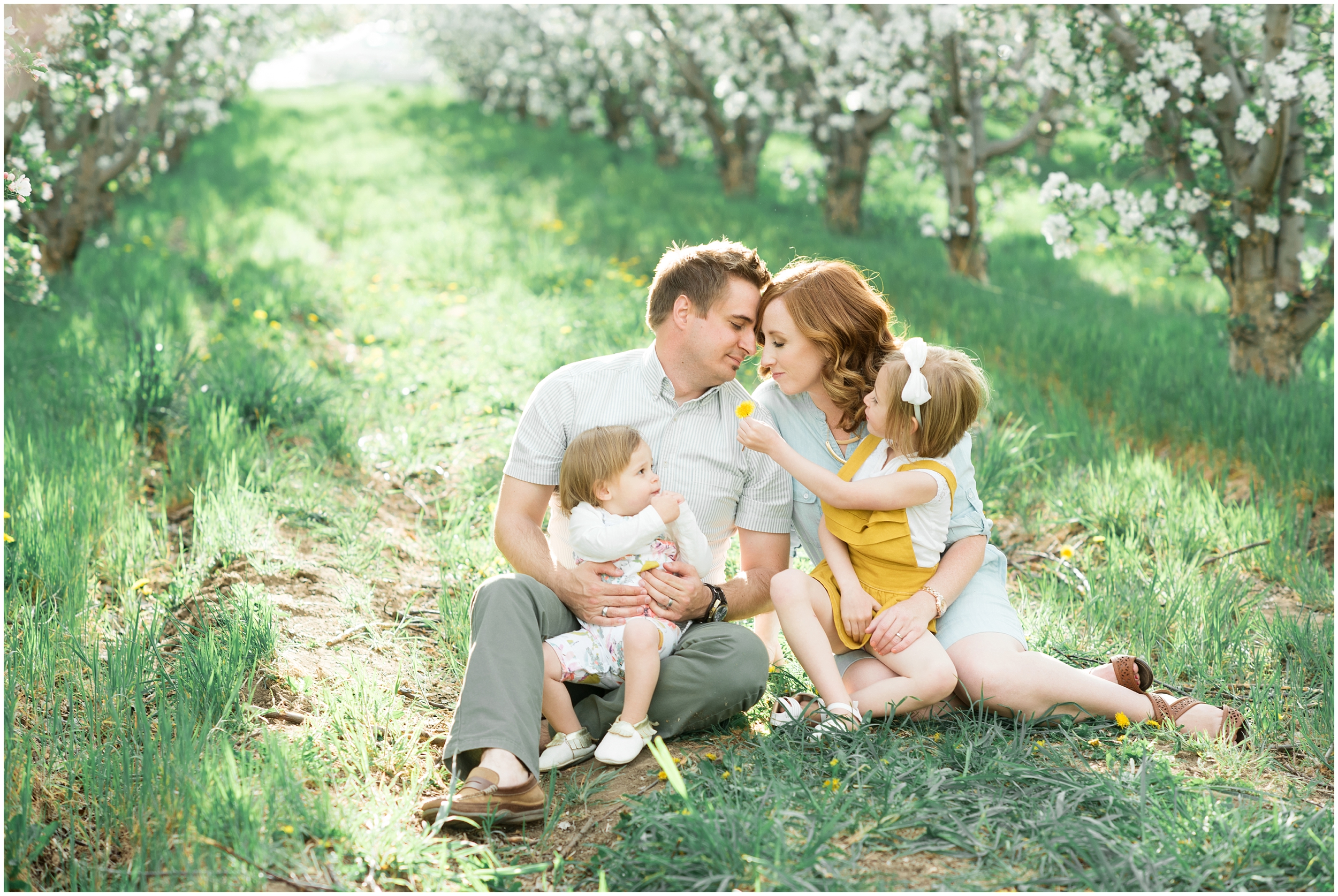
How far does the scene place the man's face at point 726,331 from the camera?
304 centimetres

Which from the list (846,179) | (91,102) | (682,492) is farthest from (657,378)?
(846,179)

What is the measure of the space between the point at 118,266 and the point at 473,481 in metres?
4.60

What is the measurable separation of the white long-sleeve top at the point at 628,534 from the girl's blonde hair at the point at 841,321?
0.57 metres

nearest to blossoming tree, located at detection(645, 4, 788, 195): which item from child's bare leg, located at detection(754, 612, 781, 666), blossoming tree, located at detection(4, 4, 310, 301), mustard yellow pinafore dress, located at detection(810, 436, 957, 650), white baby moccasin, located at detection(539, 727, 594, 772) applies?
blossoming tree, located at detection(4, 4, 310, 301)

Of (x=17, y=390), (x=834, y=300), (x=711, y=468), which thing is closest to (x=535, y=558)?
(x=711, y=468)

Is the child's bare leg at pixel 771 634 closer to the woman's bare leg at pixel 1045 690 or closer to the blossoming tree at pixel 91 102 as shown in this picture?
the woman's bare leg at pixel 1045 690

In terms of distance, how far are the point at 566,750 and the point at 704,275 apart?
145 cm

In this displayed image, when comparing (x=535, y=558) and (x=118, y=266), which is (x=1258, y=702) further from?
(x=118, y=266)

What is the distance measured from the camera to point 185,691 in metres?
2.61

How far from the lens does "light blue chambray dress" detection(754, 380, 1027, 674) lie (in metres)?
2.96

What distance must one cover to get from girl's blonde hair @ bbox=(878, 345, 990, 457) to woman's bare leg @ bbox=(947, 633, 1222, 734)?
0.61m

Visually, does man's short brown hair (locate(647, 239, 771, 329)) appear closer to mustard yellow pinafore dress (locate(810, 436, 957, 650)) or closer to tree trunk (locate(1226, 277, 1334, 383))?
mustard yellow pinafore dress (locate(810, 436, 957, 650))

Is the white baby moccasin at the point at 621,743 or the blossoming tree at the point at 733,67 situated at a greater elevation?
the blossoming tree at the point at 733,67

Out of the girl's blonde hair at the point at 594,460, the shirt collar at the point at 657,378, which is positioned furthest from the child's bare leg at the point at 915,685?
the shirt collar at the point at 657,378
